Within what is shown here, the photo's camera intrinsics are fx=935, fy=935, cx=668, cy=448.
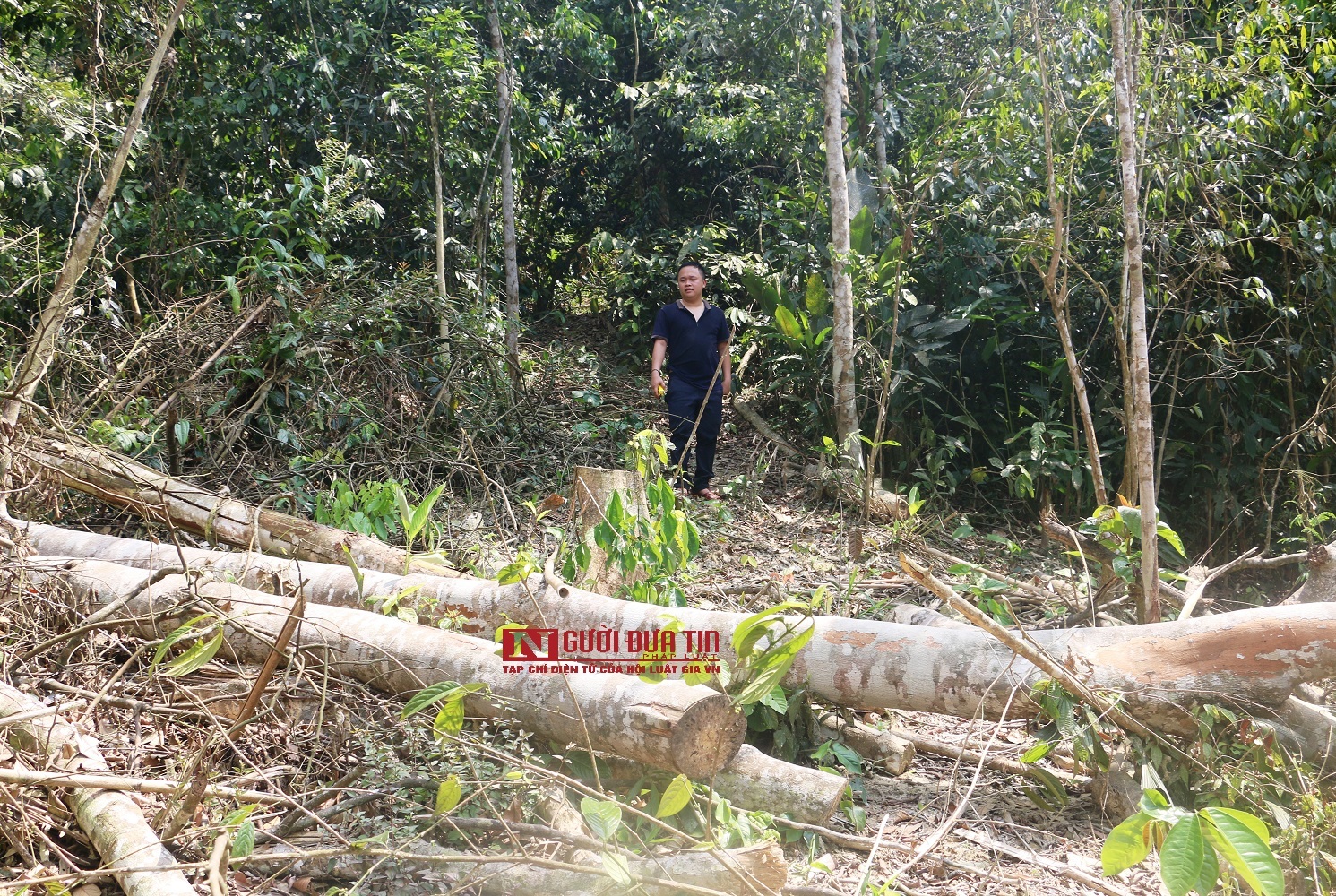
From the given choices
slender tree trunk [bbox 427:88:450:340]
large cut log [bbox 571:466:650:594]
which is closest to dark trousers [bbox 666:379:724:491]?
slender tree trunk [bbox 427:88:450:340]

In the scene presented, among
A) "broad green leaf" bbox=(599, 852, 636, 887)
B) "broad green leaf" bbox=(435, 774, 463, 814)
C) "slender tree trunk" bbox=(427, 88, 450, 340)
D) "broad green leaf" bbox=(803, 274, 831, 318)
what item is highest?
"slender tree trunk" bbox=(427, 88, 450, 340)

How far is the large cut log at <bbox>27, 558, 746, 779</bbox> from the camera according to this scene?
257cm

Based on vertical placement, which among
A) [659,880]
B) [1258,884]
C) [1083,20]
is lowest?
[659,880]

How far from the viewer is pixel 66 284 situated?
3564 mm

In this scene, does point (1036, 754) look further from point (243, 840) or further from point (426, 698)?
point (243, 840)

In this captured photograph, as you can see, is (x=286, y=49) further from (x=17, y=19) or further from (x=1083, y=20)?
(x=1083, y=20)

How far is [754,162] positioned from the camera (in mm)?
9070

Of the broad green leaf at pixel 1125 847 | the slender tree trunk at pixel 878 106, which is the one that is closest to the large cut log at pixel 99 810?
the broad green leaf at pixel 1125 847

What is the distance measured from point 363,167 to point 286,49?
1.13 m

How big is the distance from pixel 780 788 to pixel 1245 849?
1343 mm

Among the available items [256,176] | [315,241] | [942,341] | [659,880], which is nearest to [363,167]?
[256,176]

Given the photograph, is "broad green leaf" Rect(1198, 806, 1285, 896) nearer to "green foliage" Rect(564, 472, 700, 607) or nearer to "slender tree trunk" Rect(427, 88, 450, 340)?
"green foliage" Rect(564, 472, 700, 607)

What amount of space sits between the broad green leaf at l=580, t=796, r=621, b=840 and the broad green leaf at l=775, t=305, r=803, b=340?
505cm

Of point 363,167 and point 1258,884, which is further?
point 363,167
